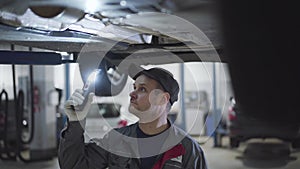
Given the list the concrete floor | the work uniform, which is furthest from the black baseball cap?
the concrete floor

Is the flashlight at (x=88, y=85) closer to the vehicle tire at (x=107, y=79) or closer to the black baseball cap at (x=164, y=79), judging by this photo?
the vehicle tire at (x=107, y=79)

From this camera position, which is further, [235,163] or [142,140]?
[235,163]

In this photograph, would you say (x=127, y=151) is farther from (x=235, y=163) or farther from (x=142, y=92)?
(x=235, y=163)

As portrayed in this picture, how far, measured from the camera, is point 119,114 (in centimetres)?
485

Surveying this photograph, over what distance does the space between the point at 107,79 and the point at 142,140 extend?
1.34 feet

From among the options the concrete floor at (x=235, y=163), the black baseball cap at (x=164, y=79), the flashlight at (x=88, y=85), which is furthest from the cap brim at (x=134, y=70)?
the concrete floor at (x=235, y=163)

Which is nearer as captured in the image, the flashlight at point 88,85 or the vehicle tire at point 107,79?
the flashlight at point 88,85

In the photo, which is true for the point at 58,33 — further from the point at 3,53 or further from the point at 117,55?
the point at 117,55

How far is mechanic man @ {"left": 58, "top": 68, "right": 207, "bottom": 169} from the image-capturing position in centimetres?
157

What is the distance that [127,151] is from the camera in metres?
1.65

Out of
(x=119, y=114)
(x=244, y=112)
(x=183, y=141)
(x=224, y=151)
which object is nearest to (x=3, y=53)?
(x=183, y=141)

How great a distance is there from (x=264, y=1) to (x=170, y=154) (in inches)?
38.3

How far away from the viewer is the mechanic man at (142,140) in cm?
157

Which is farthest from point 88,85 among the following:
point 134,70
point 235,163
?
point 235,163
